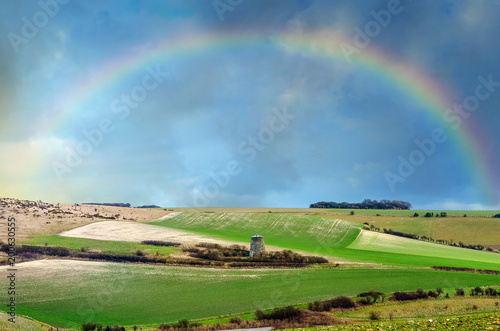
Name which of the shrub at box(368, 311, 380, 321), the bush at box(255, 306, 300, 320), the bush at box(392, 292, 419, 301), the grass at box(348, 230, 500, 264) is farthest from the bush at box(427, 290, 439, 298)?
the grass at box(348, 230, 500, 264)

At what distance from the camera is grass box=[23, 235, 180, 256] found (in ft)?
226

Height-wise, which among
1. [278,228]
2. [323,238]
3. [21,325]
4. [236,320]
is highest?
[278,228]

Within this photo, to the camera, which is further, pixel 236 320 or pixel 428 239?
pixel 428 239

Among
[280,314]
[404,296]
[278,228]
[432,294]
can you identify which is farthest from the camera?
[278,228]

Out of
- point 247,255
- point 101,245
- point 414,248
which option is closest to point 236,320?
point 247,255

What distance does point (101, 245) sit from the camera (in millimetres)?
72312

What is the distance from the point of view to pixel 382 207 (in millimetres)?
187875

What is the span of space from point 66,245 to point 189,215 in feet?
191

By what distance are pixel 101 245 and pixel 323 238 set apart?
5130 centimetres

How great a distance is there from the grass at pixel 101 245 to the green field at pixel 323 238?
2213 cm

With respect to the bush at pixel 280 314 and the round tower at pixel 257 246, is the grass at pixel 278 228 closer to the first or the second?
the round tower at pixel 257 246

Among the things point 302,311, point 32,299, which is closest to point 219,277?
point 302,311

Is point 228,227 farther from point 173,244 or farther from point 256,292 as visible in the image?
point 256,292

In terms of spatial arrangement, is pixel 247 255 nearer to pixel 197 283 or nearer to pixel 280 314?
pixel 197 283
